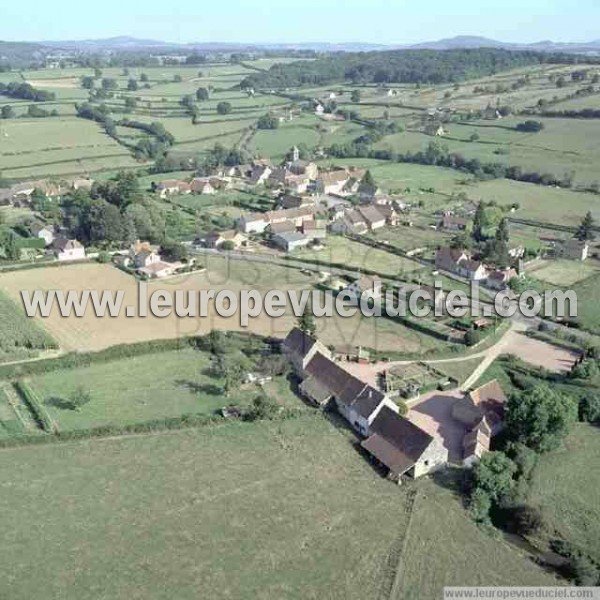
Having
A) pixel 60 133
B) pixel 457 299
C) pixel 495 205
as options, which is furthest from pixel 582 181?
pixel 60 133

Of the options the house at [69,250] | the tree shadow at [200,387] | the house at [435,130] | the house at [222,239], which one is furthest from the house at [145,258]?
the house at [435,130]

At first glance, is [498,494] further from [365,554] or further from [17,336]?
[17,336]

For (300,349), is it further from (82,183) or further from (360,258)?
(82,183)

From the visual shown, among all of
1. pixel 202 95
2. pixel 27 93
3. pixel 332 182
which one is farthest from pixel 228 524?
pixel 27 93

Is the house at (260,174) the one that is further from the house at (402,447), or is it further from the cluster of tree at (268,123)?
the house at (402,447)

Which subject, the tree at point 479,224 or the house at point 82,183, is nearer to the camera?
the tree at point 479,224

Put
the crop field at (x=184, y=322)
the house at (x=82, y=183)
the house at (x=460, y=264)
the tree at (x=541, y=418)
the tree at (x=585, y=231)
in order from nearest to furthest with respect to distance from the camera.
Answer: the tree at (x=541, y=418), the crop field at (x=184, y=322), the house at (x=460, y=264), the tree at (x=585, y=231), the house at (x=82, y=183)
